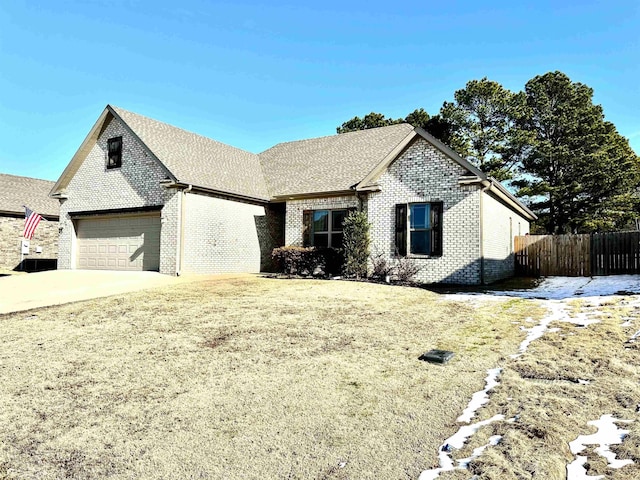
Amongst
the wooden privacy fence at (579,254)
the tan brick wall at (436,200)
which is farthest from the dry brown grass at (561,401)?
the wooden privacy fence at (579,254)

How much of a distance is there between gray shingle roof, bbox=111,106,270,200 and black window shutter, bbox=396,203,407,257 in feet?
21.7

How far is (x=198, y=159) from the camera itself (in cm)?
1811

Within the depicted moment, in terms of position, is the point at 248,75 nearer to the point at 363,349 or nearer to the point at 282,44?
the point at 282,44

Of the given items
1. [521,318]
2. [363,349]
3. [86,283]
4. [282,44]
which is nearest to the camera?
[363,349]

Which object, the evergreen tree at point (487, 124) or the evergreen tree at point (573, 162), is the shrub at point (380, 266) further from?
the evergreen tree at point (573, 162)

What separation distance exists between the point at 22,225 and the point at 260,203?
1573 cm

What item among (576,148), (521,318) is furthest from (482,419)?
(576,148)

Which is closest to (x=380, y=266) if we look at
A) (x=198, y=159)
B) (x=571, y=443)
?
(x=198, y=159)

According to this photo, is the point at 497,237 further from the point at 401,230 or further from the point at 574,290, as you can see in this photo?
the point at 401,230

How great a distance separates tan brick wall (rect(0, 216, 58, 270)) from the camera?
22.9m

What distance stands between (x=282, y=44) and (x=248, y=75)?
312 centimetres

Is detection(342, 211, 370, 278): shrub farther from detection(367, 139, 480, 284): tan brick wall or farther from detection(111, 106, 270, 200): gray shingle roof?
detection(111, 106, 270, 200): gray shingle roof

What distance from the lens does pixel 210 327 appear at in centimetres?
702

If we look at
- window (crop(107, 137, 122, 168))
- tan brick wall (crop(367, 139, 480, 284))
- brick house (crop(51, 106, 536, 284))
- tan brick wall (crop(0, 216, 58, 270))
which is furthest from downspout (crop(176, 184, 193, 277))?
tan brick wall (crop(0, 216, 58, 270))
